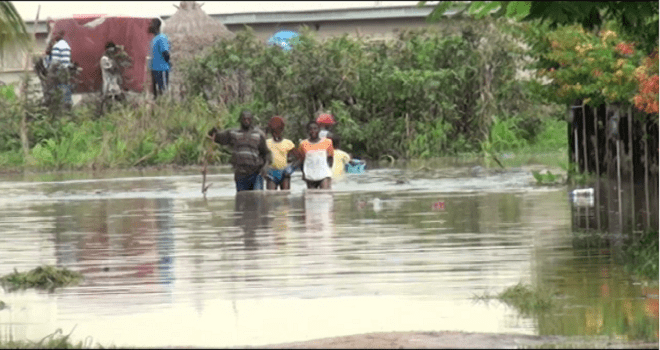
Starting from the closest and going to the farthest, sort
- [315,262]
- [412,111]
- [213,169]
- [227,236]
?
[315,262]
[227,236]
[213,169]
[412,111]

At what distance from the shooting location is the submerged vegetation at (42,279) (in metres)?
15.3

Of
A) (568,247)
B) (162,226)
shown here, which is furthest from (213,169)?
(568,247)

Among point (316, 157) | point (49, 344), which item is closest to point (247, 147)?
point (316, 157)

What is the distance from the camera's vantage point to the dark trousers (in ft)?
150

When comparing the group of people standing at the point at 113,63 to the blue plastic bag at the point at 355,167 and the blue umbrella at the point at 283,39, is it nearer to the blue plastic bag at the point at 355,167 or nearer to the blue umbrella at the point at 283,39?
the blue umbrella at the point at 283,39

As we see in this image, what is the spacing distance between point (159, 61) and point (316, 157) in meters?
18.3

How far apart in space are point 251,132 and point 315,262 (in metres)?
10.3

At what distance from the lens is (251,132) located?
27000mm

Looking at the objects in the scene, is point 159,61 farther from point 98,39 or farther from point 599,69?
point 599,69

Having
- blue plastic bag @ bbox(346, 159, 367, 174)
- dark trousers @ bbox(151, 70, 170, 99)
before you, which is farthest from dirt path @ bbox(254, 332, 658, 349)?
dark trousers @ bbox(151, 70, 170, 99)

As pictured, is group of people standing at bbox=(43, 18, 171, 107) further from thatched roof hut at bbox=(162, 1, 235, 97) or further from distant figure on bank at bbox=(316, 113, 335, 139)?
distant figure on bank at bbox=(316, 113, 335, 139)

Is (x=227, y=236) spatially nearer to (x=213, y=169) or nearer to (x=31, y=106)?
(x=213, y=169)

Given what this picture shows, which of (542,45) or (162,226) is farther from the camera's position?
(542,45)

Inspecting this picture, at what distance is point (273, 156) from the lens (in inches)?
1098
